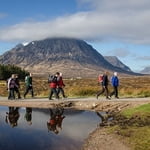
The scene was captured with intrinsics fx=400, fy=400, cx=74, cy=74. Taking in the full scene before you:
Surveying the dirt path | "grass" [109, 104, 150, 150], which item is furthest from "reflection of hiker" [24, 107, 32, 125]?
the dirt path

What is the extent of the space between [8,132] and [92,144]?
5278mm

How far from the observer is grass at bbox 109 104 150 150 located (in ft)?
48.7

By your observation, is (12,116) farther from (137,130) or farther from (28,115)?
(137,130)

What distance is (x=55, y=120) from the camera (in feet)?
76.5

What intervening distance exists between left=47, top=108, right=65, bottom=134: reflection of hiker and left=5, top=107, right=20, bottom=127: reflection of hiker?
2036mm

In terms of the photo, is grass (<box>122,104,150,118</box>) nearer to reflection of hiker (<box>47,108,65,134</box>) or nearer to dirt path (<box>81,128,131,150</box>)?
reflection of hiker (<box>47,108,65,134</box>)

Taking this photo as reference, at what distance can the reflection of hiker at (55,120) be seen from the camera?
66.8ft

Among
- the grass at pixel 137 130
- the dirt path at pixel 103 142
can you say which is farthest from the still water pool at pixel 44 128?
the grass at pixel 137 130

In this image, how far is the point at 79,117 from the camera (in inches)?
973

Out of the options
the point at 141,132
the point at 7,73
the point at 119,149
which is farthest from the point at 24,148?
the point at 7,73

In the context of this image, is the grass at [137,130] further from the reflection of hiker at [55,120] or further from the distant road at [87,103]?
the distant road at [87,103]

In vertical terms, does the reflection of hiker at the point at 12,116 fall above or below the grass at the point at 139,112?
below

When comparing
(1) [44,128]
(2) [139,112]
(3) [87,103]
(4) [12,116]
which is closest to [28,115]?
(4) [12,116]

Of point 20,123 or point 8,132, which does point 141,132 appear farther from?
point 20,123
